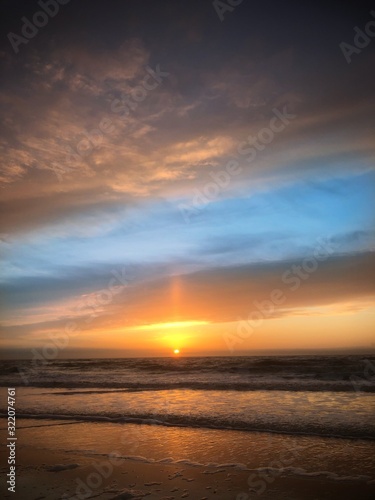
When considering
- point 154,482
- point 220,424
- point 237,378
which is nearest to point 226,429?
point 220,424

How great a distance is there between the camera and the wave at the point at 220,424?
10.9 m

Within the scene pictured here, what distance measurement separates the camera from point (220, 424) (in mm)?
12477

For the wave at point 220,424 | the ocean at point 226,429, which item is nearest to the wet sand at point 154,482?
the ocean at point 226,429

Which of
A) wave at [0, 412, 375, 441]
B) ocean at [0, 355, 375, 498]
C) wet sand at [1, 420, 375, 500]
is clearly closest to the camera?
wet sand at [1, 420, 375, 500]

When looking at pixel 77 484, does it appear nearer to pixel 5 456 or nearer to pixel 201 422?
pixel 5 456

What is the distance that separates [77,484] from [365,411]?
11.6 metres

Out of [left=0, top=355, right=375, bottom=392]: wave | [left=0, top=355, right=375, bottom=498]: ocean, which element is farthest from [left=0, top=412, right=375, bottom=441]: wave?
[left=0, top=355, right=375, bottom=392]: wave

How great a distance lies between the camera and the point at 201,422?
12750mm

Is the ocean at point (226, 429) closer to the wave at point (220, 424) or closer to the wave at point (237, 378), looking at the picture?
the wave at point (220, 424)

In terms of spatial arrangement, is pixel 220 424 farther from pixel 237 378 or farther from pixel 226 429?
pixel 237 378

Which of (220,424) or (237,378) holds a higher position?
(220,424)

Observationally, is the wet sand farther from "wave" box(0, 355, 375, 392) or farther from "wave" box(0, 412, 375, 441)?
"wave" box(0, 355, 375, 392)

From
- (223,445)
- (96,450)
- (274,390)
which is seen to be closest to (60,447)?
(96,450)

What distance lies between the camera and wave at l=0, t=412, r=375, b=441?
10.9 metres
